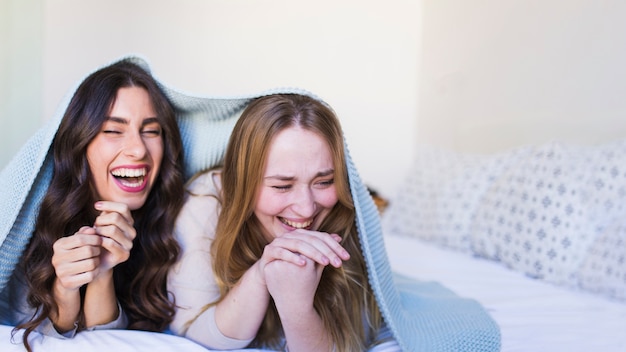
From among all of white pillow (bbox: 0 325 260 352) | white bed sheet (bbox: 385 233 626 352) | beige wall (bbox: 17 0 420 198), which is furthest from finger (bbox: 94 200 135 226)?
beige wall (bbox: 17 0 420 198)

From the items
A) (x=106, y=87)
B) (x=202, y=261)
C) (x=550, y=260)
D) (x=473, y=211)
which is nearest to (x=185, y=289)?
(x=202, y=261)

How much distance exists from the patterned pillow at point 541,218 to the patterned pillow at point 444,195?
10 centimetres

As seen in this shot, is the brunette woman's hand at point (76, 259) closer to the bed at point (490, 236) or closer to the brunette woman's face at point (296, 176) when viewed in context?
the bed at point (490, 236)

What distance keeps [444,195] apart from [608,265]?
0.78m

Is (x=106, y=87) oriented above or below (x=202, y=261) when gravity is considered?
above

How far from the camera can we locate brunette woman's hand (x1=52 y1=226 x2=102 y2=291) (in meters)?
0.99

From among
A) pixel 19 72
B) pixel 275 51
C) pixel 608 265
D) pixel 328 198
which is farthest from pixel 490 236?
pixel 19 72

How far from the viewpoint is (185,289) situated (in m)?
1.13

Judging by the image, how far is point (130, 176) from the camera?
118cm

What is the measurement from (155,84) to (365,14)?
2037 millimetres

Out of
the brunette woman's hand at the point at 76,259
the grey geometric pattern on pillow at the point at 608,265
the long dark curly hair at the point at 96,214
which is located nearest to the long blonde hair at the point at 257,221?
the long dark curly hair at the point at 96,214

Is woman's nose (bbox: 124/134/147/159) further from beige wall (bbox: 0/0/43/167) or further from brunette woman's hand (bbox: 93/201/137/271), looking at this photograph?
beige wall (bbox: 0/0/43/167)

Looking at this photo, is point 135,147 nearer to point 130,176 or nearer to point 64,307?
point 130,176

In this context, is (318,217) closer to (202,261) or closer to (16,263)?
(202,261)
